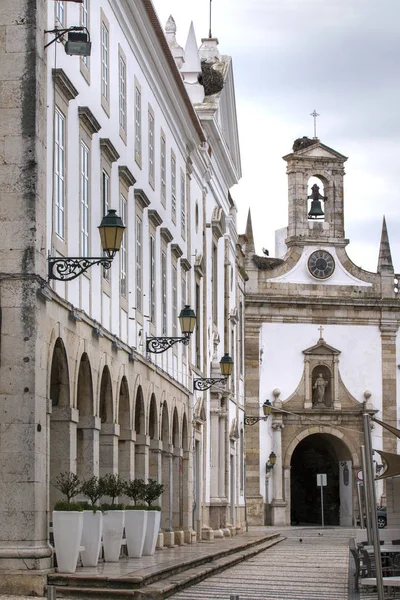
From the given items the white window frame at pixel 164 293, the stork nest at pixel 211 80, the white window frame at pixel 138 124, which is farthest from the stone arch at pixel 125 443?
the stork nest at pixel 211 80

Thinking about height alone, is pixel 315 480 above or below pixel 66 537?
above

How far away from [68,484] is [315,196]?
49.7 meters

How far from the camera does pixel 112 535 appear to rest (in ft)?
65.1

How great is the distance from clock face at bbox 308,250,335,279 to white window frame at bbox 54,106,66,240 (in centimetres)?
4592

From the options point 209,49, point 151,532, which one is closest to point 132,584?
point 151,532

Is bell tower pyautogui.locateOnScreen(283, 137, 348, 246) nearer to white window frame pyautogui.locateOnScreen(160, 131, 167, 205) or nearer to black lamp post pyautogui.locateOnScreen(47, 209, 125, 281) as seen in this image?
white window frame pyautogui.locateOnScreen(160, 131, 167, 205)

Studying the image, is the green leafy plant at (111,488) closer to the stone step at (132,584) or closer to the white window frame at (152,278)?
the stone step at (132,584)

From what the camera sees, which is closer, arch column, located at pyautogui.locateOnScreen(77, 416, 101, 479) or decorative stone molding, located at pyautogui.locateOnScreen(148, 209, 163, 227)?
arch column, located at pyautogui.locateOnScreen(77, 416, 101, 479)

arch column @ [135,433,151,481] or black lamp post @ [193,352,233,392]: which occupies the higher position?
black lamp post @ [193,352,233,392]

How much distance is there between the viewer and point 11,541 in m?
16.4

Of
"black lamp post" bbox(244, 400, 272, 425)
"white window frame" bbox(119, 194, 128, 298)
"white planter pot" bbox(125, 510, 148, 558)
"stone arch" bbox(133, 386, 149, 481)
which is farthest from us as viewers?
"black lamp post" bbox(244, 400, 272, 425)

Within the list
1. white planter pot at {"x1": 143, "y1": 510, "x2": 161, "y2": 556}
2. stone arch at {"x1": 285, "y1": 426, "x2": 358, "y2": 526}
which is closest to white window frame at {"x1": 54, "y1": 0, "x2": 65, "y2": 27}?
white planter pot at {"x1": 143, "y1": 510, "x2": 161, "y2": 556}

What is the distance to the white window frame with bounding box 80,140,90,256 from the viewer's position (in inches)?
810

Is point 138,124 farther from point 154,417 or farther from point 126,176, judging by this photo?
point 154,417
